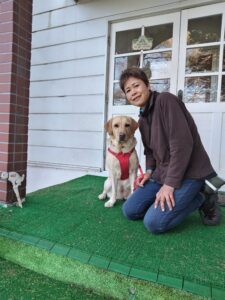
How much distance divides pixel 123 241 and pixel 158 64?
8.58ft

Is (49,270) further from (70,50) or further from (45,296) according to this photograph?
(70,50)

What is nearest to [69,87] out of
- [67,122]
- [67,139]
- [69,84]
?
[69,84]

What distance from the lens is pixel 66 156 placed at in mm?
4098

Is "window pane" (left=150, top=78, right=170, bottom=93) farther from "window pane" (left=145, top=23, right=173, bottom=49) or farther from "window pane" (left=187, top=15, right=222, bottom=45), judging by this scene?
"window pane" (left=187, top=15, right=222, bottom=45)

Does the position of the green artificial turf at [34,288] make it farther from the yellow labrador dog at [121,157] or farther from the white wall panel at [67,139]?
the white wall panel at [67,139]

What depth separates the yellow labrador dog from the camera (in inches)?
94.8

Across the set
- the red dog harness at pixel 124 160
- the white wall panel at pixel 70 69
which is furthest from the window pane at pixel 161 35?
the red dog harness at pixel 124 160

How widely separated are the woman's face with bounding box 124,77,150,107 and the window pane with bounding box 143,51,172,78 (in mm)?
1693

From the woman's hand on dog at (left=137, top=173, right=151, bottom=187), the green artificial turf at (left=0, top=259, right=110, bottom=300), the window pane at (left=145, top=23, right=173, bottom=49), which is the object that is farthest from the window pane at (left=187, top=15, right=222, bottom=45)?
the green artificial turf at (left=0, top=259, right=110, bottom=300)

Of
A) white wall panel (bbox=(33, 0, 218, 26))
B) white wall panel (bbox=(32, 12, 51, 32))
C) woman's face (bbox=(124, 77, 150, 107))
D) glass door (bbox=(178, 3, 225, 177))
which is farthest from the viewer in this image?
white wall panel (bbox=(32, 12, 51, 32))

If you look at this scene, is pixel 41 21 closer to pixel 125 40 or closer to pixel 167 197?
pixel 125 40

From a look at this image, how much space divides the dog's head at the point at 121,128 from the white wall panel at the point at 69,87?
4.73ft

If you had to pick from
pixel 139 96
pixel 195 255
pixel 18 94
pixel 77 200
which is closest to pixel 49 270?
pixel 195 255

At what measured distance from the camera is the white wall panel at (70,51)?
379 centimetres
